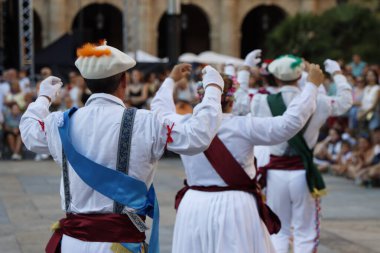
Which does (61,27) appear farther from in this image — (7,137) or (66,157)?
(66,157)

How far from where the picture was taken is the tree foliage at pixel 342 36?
3322cm

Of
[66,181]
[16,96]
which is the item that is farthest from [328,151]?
[66,181]

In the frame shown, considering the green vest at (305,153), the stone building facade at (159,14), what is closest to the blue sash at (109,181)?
the green vest at (305,153)

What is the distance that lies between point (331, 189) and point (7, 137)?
817cm

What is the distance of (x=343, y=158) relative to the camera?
17219 millimetres

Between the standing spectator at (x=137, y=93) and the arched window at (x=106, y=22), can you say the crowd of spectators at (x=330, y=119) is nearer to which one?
the standing spectator at (x=137, y=93)

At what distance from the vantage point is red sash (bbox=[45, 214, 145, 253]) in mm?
4723

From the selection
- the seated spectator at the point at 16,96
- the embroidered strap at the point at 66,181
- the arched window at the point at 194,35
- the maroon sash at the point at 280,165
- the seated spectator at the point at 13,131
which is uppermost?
the embroidered strap at the point at 66,181

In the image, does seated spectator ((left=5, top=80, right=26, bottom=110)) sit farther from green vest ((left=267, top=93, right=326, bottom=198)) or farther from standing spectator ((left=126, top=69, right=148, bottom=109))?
green vest ((left=267, top=93, right=326, bottom=198))

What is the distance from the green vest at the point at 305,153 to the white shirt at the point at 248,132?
155 cm

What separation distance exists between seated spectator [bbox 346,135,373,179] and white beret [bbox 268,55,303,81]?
25.4 ft

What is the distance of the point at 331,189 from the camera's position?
15273 millimetres

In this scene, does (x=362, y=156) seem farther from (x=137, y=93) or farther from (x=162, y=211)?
(x=137, y=93)

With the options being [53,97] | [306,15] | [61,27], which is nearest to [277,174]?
[53,97]
